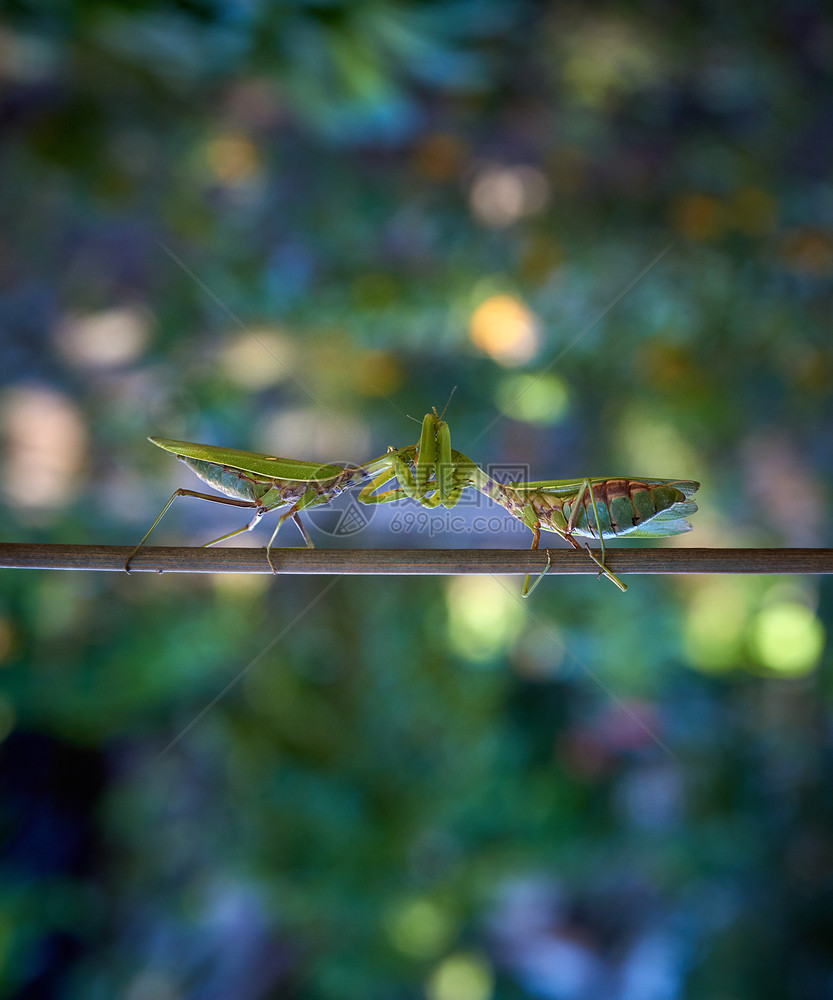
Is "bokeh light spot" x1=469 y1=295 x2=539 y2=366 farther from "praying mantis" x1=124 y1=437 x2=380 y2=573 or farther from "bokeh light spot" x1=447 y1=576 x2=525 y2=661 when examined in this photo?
"bokeh light spot" x1=447 y1=576 x2=525 y2=661

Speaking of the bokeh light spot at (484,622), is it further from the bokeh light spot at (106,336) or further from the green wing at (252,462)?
the bokeh light spot at (106,336)

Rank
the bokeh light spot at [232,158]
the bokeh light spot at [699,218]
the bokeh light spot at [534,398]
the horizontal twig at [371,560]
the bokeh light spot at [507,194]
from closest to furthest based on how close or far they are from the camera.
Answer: the horizontal twig at [371,560]
the bokeh light spot at [534,398]
the bokeh light spot at [699,218]
the bokeh light spot at [507,194]
the bokeh light spot at [232,158]

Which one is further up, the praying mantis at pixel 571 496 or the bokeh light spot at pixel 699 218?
the bokeh light spot at pixel 699 218

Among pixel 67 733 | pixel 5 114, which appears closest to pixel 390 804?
pixel 67 733

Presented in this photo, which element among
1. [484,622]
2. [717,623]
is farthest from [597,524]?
[717,623]

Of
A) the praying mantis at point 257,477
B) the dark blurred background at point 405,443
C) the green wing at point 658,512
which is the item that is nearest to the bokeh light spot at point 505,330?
the dark blurred background at point 405,443

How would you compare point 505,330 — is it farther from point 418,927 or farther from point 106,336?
point 418,927

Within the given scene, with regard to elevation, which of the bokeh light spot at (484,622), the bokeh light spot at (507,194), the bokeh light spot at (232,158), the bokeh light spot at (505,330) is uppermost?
the bokeh light spot at (232,158)
